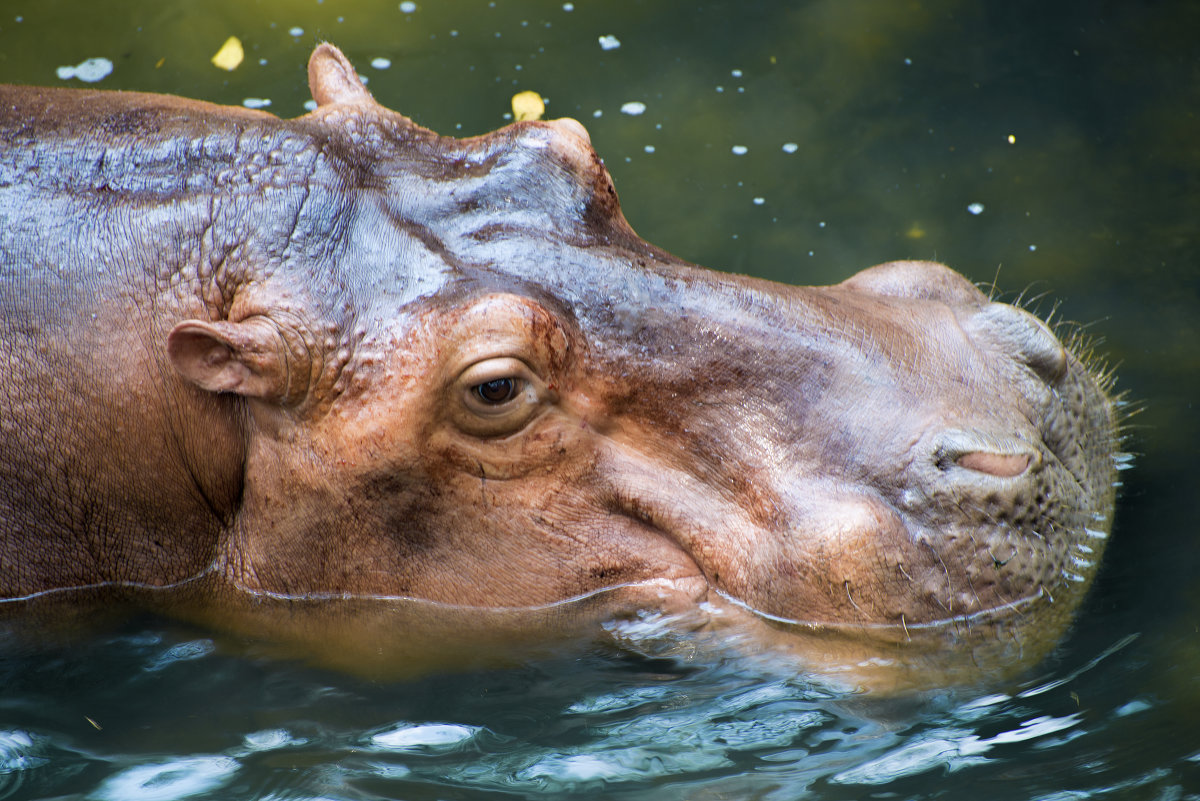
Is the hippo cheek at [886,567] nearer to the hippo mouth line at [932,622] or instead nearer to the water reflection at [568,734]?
the hippo mouth line at [932,622]

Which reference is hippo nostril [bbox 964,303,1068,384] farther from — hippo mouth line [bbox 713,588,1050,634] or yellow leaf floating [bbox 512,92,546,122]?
yellow leaf floating [bbox 512,92,546,122]

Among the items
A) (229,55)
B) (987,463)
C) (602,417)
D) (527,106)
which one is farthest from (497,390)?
(229,55)

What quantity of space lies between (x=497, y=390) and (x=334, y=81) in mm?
1800

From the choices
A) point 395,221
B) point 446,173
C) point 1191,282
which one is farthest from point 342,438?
point 1191,282

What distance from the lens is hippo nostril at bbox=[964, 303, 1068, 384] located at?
407cm

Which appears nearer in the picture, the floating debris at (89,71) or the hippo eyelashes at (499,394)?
the hippo eyelashes at (499,394)

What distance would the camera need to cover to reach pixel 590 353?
12.7ft

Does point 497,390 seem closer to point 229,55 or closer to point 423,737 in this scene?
point 423,737

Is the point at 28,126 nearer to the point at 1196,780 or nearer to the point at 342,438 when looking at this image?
the point at 342,438

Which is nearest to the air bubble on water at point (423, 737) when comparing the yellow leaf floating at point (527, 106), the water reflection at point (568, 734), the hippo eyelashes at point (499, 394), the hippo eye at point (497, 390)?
the water reflection at point (568, 734)

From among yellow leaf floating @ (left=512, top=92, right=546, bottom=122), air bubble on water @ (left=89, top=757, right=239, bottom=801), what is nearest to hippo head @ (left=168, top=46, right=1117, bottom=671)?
air bubble on water @ (left=89, top=757, right=239, bottom=801)

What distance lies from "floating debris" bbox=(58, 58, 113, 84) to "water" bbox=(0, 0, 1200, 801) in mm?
82

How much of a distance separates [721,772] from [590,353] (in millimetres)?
1351

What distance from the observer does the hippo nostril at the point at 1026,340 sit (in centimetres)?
407
